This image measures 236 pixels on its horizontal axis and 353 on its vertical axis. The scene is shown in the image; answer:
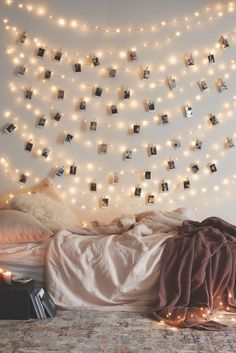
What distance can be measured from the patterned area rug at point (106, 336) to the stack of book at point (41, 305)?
39mm

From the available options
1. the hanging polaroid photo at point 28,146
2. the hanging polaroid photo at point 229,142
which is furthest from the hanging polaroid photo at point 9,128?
the hanging polaroid photo at point 229,142

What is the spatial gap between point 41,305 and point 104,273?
0.41m

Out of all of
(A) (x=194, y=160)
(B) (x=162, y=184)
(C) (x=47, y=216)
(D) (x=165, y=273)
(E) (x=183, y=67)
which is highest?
(E) (x=183, y=67)

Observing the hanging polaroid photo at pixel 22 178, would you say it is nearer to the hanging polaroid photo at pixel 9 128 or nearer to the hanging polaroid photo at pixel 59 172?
the hanging polaroid photo at pixel 59 172

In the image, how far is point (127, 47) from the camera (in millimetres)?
3297

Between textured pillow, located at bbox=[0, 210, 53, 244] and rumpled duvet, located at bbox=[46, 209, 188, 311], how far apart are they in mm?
106

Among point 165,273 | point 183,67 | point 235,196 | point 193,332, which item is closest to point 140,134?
point 183,67

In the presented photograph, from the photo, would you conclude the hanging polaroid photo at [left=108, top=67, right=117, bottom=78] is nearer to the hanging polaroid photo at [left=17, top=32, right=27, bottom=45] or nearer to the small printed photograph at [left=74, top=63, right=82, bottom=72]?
the small printed photograph at [left=74, top=63, right=82, bottom=72]

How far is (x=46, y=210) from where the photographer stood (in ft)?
9.55

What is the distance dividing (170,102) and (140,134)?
1.19ft

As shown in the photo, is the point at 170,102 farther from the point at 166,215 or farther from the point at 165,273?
the point at 165,273

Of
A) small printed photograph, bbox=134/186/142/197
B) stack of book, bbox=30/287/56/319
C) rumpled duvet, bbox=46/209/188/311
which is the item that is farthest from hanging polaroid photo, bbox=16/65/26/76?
stack of book, bbox=30/287/56/319

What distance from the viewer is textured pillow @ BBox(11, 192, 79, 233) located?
2.84m

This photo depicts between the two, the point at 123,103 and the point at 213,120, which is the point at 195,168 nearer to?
the point at 213,120
